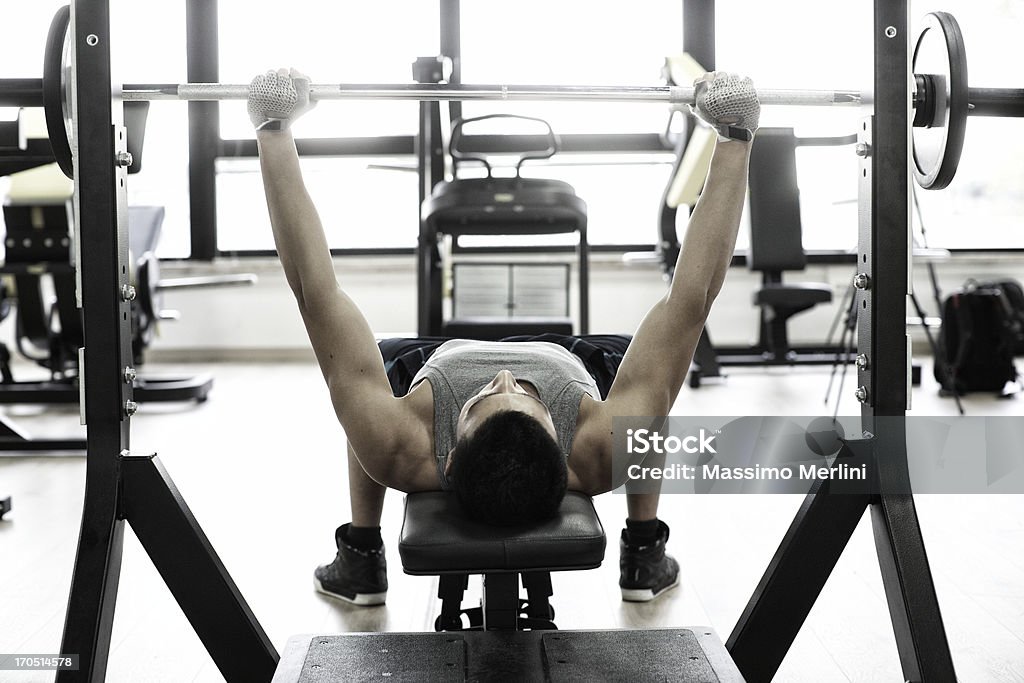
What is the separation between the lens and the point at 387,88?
4.77 ft

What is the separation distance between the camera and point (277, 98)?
132cm

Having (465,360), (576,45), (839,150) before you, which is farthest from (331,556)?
(839,150)

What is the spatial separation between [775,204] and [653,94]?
10.2 ft

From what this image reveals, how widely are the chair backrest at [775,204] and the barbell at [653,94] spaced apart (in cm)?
286

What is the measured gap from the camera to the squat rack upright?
50.0 inches

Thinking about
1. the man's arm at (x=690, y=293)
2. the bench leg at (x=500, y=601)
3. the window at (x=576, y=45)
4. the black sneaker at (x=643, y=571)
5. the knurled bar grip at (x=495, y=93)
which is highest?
the window at (x=576, y=45)

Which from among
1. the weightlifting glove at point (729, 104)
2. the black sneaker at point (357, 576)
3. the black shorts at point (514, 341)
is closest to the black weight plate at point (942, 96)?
the weightlifting glove at point (729, 104)

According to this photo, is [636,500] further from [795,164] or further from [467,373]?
[795,164]

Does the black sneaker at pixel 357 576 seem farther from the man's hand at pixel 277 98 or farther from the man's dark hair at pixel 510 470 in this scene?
the man's hand at pixel 277 98

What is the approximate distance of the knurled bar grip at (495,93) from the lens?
1394 mm

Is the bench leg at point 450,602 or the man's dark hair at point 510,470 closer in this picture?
the man's dark hair at point 510,470

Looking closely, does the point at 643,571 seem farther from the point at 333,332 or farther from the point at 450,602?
the point at 333,332

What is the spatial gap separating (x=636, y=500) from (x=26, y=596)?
122 centimetres

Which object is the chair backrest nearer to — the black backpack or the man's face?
the black backpack
